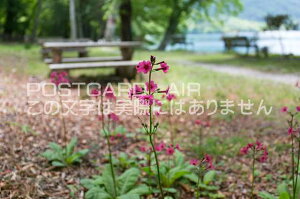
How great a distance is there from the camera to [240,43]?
1556cm

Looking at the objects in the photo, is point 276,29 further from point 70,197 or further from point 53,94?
point 70,197

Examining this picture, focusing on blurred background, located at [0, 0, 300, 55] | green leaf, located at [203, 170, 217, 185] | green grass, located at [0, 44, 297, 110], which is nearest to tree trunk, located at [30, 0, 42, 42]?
blurred background, located at [0, 0, 300, 55]

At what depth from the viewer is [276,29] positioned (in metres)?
13.5

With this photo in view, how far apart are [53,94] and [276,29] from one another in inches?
403

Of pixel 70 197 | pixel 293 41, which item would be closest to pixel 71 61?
pixel 70 197

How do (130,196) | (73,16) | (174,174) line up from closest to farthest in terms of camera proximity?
(130,196)
(174,174)
(73,16)

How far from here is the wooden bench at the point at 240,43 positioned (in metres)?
14.3

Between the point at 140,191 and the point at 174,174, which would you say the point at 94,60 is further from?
the point at 140,191

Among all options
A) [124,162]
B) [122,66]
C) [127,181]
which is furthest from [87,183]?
[122,66]

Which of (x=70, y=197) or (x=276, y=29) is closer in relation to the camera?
(x=70, y=197)

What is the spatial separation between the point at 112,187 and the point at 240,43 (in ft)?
45.2

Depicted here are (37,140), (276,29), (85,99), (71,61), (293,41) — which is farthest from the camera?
(276,29)

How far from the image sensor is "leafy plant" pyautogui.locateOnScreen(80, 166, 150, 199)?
108 inches

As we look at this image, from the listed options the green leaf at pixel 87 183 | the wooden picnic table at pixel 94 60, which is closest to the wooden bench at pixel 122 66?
the wooden picnic table at pixel 94 60
